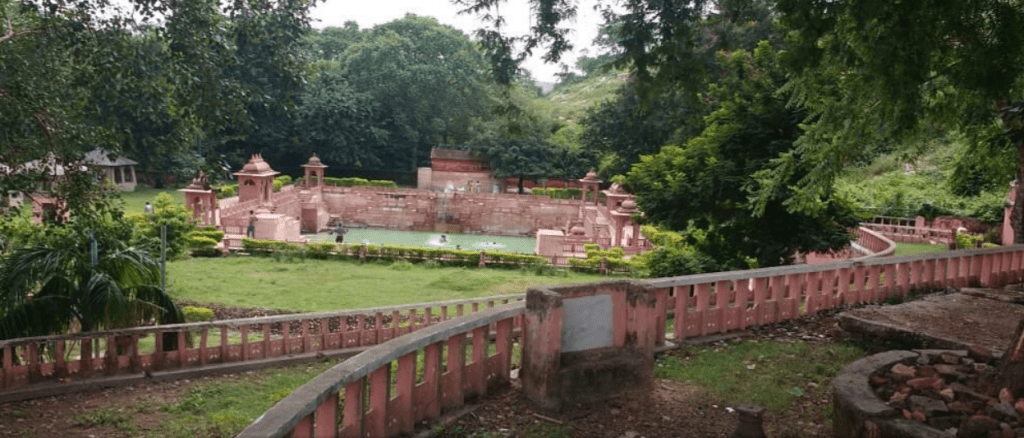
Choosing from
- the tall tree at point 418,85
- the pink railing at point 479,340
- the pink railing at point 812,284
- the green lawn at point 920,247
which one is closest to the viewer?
the pink railing at point 479,340

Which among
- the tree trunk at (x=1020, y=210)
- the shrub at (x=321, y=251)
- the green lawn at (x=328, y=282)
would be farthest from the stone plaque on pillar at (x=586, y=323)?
the shrub at (x=321, y=251)

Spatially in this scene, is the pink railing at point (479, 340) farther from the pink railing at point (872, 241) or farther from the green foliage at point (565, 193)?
the green foliage at point (565, 193)

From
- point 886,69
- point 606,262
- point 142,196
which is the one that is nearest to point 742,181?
point 886,69

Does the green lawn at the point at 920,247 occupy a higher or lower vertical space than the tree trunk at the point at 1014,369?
lower

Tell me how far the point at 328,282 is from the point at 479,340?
16.1 m

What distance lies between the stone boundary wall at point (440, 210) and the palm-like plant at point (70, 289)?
31549mm

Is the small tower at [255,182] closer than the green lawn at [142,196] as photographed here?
Yes

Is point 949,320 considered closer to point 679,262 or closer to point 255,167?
point 679,262

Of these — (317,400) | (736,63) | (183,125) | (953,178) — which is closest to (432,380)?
(317,400)

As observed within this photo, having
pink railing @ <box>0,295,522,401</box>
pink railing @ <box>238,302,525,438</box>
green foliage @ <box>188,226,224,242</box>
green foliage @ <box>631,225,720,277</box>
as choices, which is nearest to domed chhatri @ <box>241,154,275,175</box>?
green foliage @ <box>188,226,224,242</box>

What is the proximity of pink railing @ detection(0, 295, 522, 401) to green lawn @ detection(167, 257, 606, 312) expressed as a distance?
4395 mm

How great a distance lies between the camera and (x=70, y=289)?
8.52 meters

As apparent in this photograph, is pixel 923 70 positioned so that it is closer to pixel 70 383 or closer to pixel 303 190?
pixel 70 383

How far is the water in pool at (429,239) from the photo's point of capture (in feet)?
114
